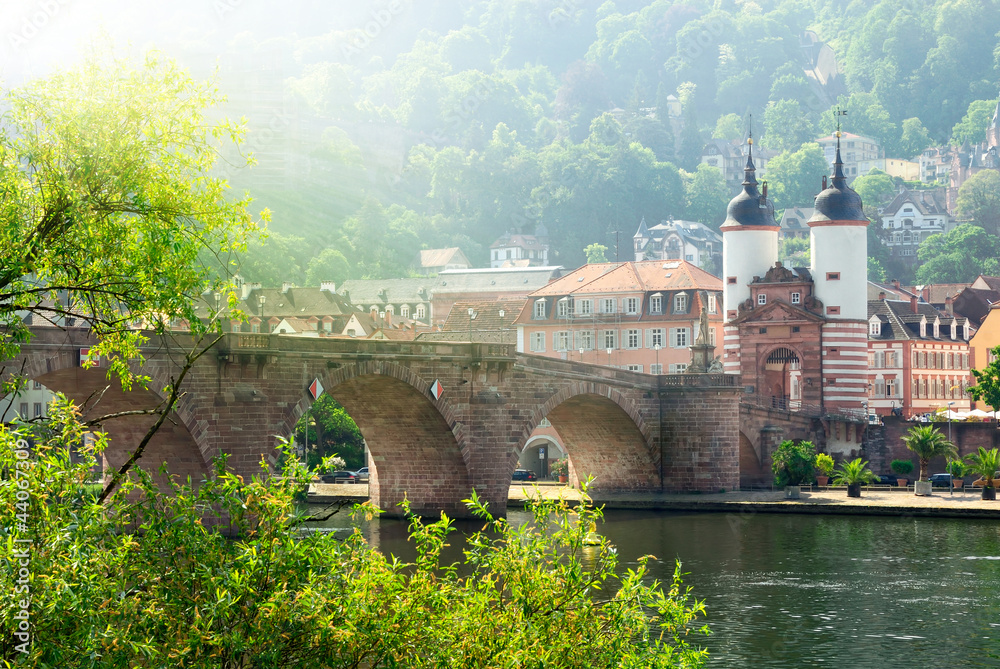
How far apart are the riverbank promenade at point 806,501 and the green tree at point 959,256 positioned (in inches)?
4004

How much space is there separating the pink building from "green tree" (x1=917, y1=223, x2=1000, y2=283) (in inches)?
3190

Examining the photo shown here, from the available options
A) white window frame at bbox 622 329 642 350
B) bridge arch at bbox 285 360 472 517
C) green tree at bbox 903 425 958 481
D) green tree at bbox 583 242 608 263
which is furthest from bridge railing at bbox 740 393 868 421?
green tree at bbox 583 242 608 263

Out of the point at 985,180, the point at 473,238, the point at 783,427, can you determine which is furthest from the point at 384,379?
the point at 985,180

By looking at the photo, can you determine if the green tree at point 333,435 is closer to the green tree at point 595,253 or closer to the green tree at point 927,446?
the green tree at point 927,446

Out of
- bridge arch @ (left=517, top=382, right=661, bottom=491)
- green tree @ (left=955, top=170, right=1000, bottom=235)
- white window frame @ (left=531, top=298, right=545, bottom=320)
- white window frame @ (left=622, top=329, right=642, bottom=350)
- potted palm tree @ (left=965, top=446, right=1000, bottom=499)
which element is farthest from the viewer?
green tree @ (left=955, top=170, right=1000, bottom=235)

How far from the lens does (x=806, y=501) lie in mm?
65250

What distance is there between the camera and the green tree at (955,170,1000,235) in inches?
7441

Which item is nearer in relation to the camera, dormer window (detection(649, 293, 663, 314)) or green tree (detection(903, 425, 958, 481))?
green tree (detection(903, 425, 958, 481))

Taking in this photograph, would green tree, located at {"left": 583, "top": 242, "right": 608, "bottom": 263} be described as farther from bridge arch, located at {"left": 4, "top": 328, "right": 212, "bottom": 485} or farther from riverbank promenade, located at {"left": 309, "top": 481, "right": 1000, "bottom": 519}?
bridge arch, located at {"left": 4, "top": 328, "right": 212, "bottom": 485}

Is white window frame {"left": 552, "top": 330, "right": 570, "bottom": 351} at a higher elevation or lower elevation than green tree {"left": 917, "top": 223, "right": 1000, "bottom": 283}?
lower

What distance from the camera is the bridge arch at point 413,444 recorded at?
56250 mm

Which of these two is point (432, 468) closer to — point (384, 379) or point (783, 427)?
point (384, 379)

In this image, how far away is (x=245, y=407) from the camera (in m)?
47.9

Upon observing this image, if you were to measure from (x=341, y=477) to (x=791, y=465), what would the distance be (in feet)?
77.8
